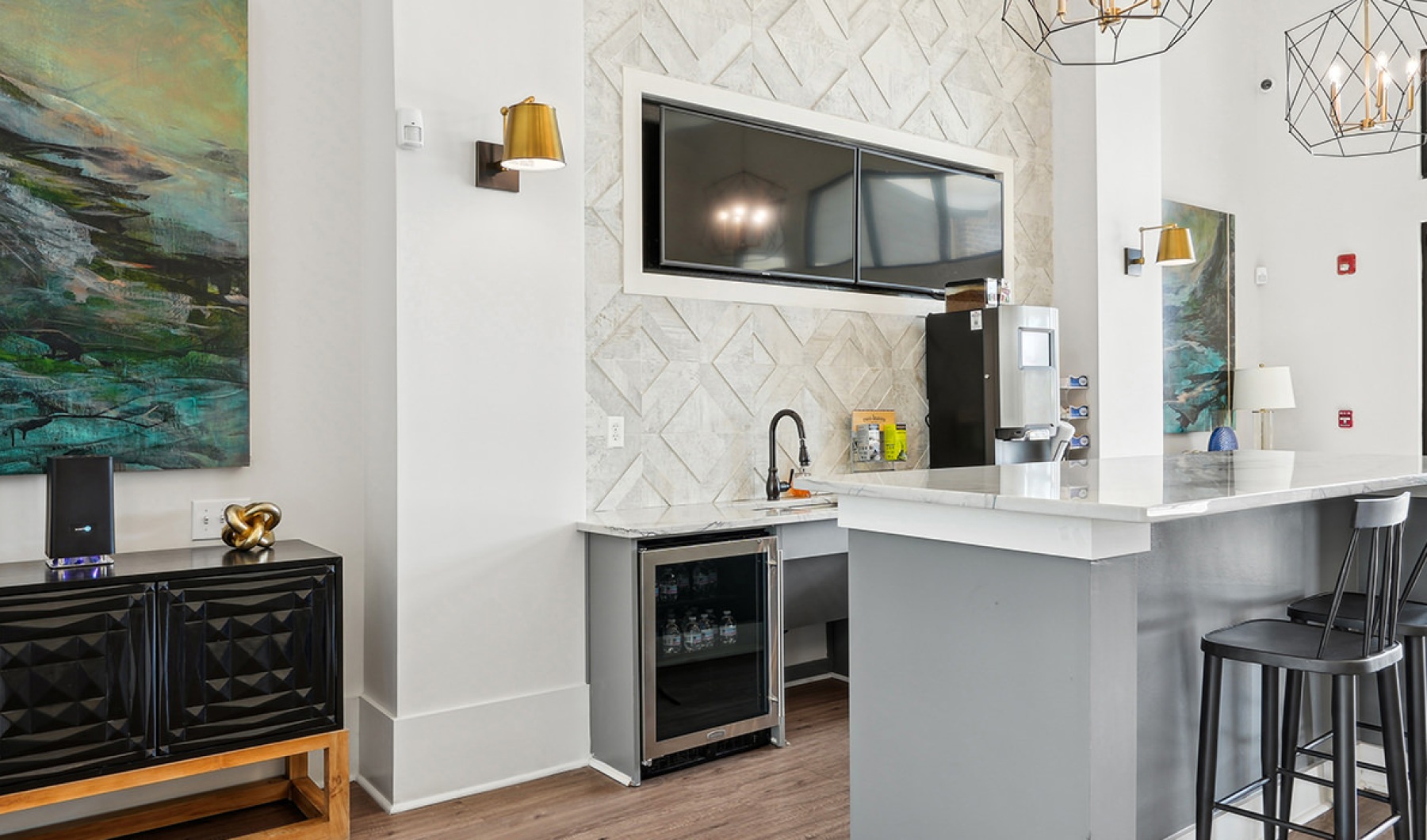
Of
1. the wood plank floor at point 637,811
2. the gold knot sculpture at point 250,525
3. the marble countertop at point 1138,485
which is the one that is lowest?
the wood plank floor at point 637,811

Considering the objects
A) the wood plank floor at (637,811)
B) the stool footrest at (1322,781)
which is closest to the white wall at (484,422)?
the wood plank floor at (637,811)

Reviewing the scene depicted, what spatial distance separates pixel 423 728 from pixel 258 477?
93 centimetres

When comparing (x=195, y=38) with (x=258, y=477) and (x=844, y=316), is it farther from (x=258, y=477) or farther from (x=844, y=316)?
(x=844, y=316)

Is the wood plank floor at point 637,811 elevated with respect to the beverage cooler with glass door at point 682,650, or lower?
lower

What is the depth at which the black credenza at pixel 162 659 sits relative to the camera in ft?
7.53

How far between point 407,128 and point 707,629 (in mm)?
1883

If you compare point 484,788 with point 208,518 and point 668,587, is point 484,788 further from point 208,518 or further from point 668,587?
point 208,518

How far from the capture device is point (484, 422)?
3.18 m

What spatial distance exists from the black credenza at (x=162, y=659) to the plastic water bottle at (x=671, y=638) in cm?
100

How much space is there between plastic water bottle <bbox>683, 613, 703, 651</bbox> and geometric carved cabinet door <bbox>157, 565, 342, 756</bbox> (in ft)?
3.57

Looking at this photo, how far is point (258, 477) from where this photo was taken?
3027mm

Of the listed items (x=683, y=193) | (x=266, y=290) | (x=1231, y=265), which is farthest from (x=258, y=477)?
(x=1231, y=265)

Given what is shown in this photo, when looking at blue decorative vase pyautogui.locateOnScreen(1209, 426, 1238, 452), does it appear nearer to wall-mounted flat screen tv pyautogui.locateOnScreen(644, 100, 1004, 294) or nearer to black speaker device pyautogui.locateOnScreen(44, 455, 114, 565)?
wall-mounted flat screen tv pyautogui.locateOnScreen(644, 100, 1004, 294)

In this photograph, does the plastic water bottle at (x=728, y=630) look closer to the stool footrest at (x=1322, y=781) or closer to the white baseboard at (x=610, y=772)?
the white baseboard at (x=610, y=772)
